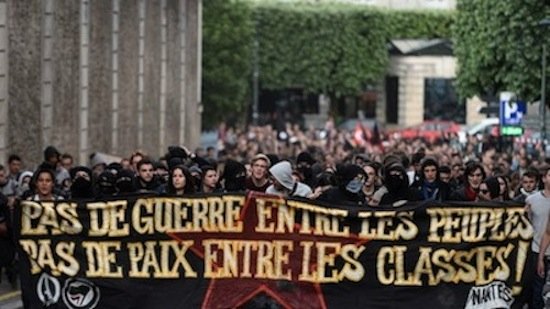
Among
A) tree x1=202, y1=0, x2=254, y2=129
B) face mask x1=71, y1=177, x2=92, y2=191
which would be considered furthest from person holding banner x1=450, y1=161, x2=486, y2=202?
tree x1=202, y1=0, x2=254, y2=129

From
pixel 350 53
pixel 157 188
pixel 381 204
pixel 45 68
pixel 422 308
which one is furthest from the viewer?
pixel 350 53

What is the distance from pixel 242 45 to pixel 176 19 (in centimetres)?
1862

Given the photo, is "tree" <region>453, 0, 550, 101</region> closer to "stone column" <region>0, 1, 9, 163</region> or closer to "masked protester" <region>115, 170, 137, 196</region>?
"stone column" <region>0, 1, 9, 163</region>

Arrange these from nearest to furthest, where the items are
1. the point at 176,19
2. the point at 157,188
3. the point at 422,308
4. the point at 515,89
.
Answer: the point at 422,308 < the point at 157,188 < the point at 515,89 < the point at 176,19

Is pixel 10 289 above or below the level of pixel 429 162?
below

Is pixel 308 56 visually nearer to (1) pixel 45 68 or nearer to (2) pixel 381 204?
(1) pixel 45 68

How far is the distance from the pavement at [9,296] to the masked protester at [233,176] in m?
2.47

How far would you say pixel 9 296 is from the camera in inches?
883

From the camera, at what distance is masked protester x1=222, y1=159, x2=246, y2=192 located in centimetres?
2239

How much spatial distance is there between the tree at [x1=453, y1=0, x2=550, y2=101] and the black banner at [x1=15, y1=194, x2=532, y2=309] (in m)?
31.4

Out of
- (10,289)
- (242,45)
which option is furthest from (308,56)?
(10,289)

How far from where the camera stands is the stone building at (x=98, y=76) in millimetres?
37531

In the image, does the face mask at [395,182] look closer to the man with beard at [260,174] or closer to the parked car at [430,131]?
the man with beard at [260,174]

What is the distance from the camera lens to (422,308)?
17.0m
